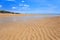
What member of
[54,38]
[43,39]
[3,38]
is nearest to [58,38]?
[54,38]

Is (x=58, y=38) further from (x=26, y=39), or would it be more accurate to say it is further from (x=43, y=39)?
(x=26, y=39)

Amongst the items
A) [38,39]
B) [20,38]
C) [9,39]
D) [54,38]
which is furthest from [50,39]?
[9,39]

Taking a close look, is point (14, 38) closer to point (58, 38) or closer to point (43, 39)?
point (43, 39)

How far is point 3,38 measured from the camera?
14.5ft

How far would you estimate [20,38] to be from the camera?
436cm

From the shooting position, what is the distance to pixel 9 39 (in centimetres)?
429

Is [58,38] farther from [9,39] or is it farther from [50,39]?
[9,39]

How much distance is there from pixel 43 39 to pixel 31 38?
0.49 meters

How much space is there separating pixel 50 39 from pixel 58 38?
329 millimetres

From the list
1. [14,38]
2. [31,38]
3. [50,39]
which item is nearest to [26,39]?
[31,38]

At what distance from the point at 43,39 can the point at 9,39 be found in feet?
4.49

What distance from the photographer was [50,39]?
13.6 ft

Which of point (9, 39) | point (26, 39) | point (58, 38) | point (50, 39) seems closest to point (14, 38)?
point (9, 39)

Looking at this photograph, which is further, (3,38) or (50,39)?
(3,38)
